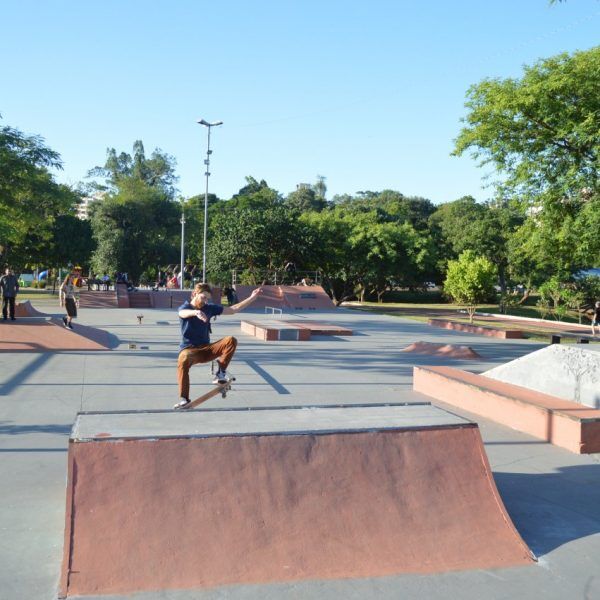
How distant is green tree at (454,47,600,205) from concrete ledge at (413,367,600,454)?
37.1 feet

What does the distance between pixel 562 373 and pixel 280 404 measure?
12.5 ft

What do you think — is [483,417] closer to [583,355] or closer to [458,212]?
[583,355]

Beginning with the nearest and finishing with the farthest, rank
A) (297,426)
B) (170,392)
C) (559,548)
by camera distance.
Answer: (559,548), (297,426), (170,392)

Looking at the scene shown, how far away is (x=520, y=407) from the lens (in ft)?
25.9

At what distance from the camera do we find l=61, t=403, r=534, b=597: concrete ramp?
3949 millimetres

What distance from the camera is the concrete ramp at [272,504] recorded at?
13.0 ft

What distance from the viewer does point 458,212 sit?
201 feet

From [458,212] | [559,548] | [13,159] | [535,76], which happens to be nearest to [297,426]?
[559,548]

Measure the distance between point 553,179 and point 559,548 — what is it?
1781 cm

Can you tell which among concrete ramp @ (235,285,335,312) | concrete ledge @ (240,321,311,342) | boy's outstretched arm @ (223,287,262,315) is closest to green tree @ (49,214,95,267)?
boy's outstretched arm @ (223,287,262,315)

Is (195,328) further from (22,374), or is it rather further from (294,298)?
(294,298)

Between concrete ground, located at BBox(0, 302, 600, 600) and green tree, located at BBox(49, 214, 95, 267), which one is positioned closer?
concrete ground, located at BBox(0, 302, 600, 600)

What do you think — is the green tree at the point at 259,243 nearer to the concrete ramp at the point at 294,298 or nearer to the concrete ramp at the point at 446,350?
the concrete ramp at the point at 294,298

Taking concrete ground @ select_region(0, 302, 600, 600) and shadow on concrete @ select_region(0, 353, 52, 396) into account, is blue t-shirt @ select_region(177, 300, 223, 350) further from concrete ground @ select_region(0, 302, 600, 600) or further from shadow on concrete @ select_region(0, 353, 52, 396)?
shadow on concrete @ select_region(0, 353, 52, 396)
